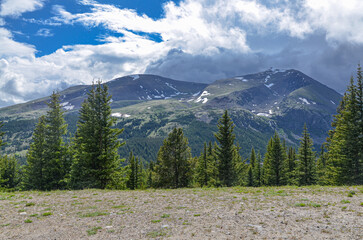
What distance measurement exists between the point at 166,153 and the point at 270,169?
28.7 m

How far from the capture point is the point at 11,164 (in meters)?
65.9

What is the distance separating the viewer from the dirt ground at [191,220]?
31.9ft

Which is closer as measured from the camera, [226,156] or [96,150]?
[96,150]

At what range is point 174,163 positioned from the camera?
45.8 m

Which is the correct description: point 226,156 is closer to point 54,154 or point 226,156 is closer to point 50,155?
point 54,154

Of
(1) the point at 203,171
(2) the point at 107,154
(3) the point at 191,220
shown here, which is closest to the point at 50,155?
Answer: (2) the point at 107,154

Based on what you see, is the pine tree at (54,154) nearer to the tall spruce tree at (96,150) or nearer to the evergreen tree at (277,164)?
the tall spruce tree at (96,150)

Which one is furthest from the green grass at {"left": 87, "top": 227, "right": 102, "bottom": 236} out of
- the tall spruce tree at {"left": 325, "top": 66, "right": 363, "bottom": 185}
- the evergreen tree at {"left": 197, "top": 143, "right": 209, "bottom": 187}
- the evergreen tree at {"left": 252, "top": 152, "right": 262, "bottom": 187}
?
the evergreen tree at {"left": 252, "top": 152, "right": 262, "bottom": 187}

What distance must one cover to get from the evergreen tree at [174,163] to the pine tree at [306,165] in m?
24.0

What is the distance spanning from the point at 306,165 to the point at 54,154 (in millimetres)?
48131

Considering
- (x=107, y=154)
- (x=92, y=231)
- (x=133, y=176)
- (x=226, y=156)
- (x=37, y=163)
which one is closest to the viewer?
(x=92, y=231)

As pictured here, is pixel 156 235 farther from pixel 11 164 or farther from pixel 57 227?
pixel 11 164

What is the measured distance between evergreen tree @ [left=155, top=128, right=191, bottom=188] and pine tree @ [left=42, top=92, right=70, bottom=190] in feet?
55.1

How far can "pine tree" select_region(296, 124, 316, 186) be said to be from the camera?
4897 centimetres
